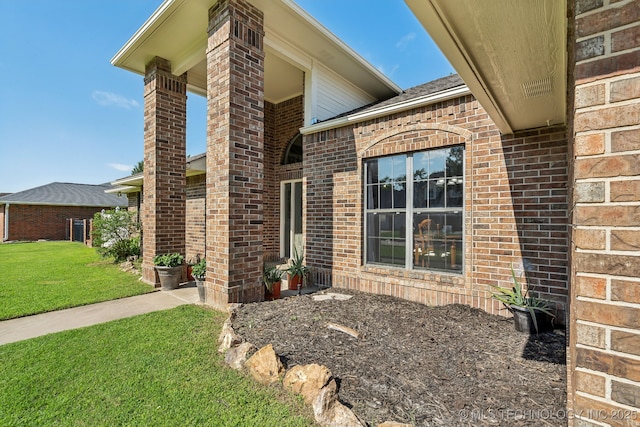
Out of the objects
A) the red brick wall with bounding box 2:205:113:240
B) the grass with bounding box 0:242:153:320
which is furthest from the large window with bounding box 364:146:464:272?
the red brick wall with bounding box 2:205:113:240

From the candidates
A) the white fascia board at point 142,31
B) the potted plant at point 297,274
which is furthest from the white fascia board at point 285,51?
the potted plant at point 297,274

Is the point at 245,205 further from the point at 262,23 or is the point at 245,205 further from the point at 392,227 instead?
the point at 262,23

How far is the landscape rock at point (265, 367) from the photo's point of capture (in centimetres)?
257

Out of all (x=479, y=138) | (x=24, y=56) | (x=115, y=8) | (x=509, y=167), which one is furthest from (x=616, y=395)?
(x=24, y=56)

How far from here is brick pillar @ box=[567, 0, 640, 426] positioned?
1.03 m

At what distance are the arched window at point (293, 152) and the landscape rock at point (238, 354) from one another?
654 cm

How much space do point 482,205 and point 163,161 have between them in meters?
6.68

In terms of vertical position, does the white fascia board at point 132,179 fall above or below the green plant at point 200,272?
above

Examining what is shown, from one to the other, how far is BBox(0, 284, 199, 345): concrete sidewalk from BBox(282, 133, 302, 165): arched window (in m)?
4.78

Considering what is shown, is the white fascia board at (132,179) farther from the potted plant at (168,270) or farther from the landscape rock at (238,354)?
the landscape rock at (238,354)

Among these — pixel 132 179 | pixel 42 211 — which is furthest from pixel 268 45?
pixel 42 211

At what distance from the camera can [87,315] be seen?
14.8 ft

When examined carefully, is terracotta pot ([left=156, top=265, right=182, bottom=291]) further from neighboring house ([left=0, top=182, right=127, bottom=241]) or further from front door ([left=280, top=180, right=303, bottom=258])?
neighboring house ([left=0, top=182, right=127, bottom=241])

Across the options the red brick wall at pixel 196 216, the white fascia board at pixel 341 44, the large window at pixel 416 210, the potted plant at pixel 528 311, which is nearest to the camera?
the potted plant at pixel 528 311
